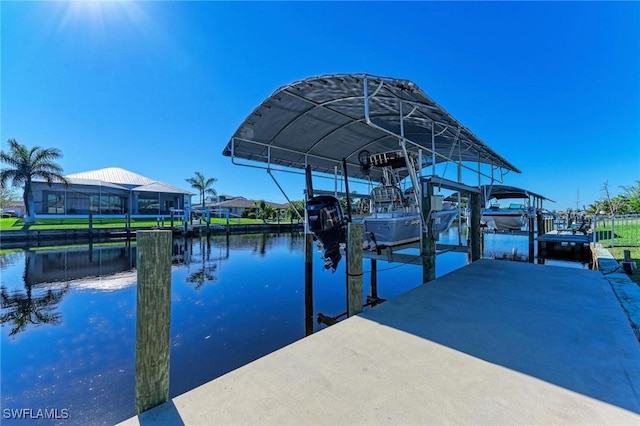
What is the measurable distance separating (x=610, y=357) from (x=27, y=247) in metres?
26.4

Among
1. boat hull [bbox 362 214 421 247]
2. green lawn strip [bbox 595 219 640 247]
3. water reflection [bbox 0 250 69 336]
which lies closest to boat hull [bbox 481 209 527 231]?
green lawn strip [bbox 595 219 640 247]

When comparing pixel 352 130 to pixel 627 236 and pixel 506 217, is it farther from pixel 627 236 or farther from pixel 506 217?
pixel 627 236

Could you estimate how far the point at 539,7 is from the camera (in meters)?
7.60

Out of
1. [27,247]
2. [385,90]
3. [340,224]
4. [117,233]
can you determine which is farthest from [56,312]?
[117,233]

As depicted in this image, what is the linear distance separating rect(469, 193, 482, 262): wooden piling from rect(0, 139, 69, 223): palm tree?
34095mm

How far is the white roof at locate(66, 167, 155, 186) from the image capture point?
36.1m

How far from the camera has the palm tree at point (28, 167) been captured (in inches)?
992

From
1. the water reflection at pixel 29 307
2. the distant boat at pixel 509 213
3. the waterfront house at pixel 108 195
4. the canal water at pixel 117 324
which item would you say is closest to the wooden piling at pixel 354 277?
the canal water at pixel 117 324

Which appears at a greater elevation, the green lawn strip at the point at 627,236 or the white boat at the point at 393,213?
the white boat at the point at 393,213

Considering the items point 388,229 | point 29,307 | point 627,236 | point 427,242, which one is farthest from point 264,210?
point 427,242

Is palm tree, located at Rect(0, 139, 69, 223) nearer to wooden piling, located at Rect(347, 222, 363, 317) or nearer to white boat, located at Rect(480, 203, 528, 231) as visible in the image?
wooden piling, located at Rect(347, 222, 363, 317)

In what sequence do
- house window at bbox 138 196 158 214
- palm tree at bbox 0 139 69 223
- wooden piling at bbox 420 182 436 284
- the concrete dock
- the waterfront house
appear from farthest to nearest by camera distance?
house window at bbox 138 196 158 214 < the waterfront house < palm tree at bbox 0 139 69 223 < wooden piling at bbox 420 182 436 284 < the concrete dock

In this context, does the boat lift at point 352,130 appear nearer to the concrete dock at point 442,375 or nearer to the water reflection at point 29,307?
the concrete dock at point 442,375

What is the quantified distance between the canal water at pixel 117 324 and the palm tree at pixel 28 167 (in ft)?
54.1
